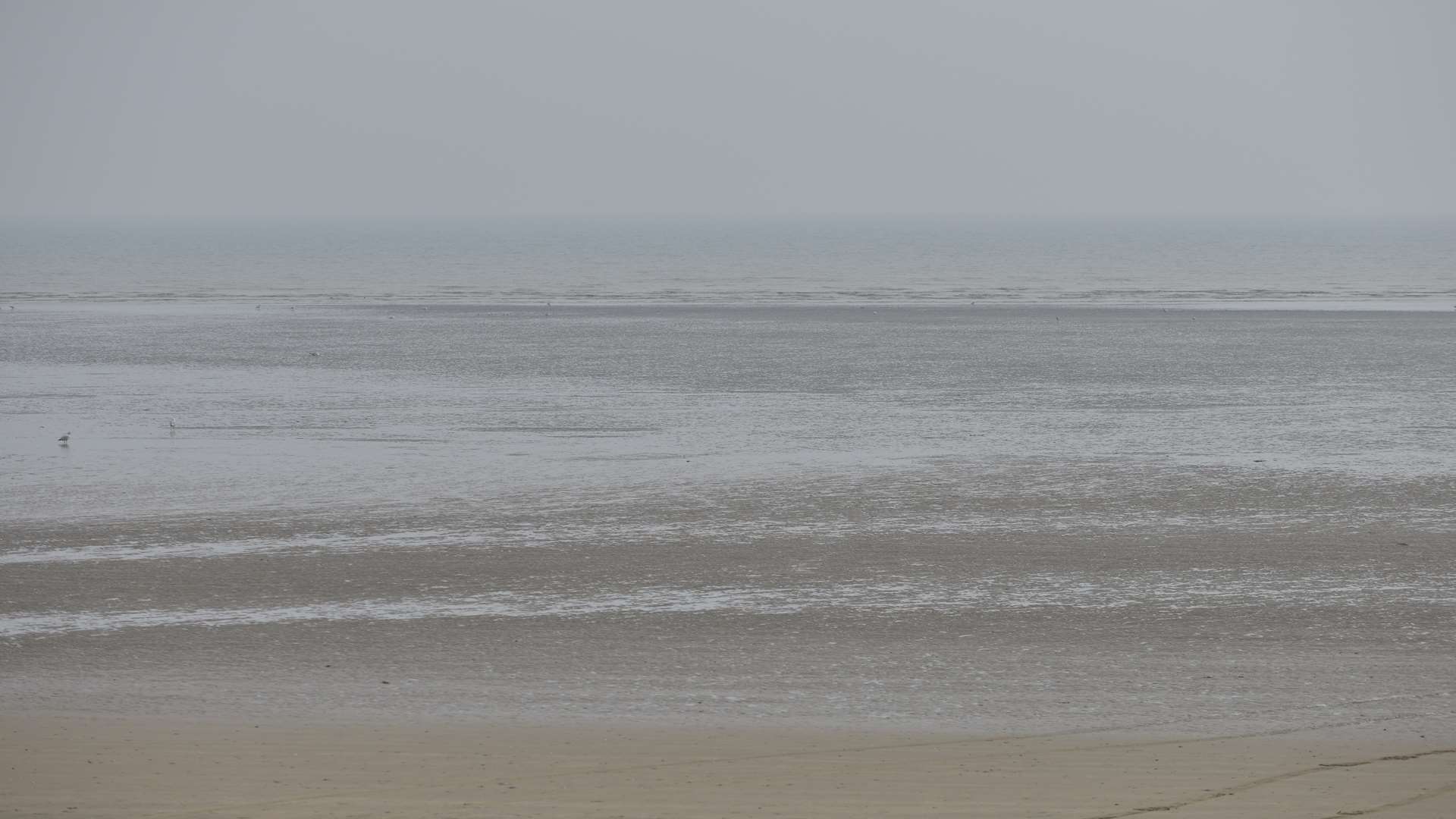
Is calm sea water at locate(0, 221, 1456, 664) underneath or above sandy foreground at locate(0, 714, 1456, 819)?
underneath

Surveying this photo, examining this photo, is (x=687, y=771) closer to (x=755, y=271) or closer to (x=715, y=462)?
(x=715, y=462)

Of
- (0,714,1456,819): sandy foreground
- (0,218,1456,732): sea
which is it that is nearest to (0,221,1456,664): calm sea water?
(0,218,1456,732): sea

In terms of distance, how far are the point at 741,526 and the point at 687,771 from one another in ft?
26.7

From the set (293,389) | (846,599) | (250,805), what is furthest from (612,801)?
(293,389)

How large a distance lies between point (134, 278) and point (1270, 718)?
8336 centimetres

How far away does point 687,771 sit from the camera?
9578 mm

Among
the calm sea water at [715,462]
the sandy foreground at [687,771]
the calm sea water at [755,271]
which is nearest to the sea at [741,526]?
the calm sea water at [715,462]

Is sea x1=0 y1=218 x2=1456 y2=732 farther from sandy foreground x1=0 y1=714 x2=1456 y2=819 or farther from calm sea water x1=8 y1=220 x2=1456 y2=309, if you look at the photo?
calm sea water x1=8 y1=220 x2=1456 y2=309

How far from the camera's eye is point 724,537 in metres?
17.0

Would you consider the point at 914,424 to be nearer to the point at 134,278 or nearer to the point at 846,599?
the point at 846,599

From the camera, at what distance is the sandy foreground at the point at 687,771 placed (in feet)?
28.9

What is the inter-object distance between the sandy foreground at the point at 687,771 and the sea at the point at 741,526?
1.79 ft

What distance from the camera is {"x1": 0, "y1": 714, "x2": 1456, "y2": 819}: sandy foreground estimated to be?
8.80 metres

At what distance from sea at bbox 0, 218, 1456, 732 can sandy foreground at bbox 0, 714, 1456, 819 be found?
55 centimetres
